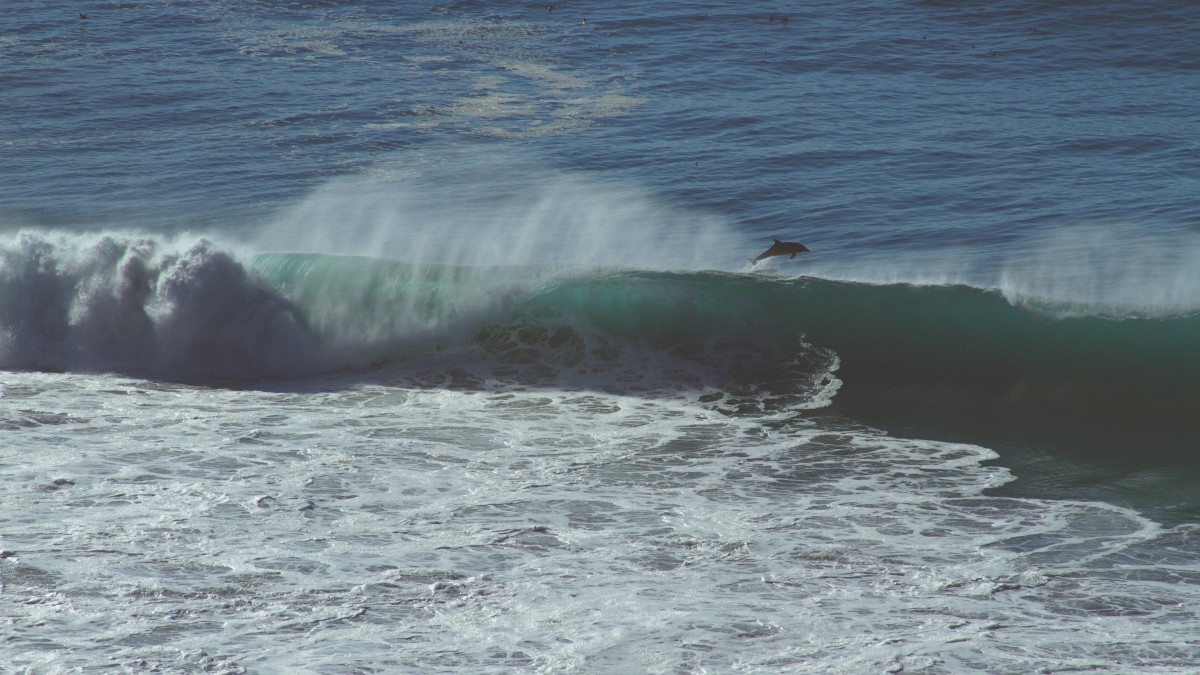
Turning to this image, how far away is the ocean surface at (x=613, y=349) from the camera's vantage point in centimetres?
680

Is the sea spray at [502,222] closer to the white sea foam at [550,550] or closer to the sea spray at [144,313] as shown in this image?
the sea spray at [144,313]

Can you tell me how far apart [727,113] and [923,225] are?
221 inches

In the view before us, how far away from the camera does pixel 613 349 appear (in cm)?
1225

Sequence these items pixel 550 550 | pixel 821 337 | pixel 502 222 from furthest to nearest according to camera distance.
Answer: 1. pixel 502 222
2. pixel 821 337
3. pixel 550 550

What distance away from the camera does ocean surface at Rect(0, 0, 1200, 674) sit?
680 centimetres

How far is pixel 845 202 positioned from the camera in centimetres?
1477

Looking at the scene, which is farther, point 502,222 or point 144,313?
point 502,222

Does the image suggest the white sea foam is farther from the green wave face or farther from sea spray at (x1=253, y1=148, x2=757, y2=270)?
sea spray at (x1=253, y1=148, x2=757, y2=270)

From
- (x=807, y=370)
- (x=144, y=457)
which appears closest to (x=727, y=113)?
(x=807, y=370)

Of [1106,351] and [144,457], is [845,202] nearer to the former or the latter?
[1106,351]

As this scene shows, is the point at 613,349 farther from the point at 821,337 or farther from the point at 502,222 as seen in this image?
the point at 502,222

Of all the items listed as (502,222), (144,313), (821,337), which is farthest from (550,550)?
(502,222)

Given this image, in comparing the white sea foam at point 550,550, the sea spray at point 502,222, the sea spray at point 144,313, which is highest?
the sea spray at point 502,222

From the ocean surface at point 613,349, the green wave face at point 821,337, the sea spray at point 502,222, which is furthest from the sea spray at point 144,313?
the sea spray at point 502,222
